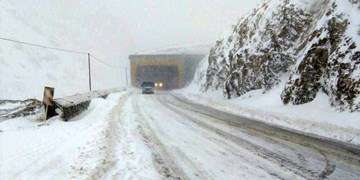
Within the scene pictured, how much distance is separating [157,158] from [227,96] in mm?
21515

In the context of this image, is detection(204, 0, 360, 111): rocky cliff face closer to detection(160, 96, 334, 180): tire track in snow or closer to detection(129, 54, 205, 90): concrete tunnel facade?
detection(160, 96, 334, 180): tire track in snow

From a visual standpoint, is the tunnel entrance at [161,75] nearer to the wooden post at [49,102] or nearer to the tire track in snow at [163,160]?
the wooden post at [49,102]

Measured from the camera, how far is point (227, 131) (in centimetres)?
1229

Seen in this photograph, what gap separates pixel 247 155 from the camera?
27.4 ft

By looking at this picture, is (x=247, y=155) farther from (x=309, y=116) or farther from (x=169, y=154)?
(x=309, y=116)

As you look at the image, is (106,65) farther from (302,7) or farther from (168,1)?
(168,1)

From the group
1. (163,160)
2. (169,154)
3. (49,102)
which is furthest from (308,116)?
(49,102)

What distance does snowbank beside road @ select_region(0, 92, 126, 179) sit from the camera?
673 centimetres

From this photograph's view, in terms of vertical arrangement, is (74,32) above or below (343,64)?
above

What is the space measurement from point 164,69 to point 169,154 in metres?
58.8

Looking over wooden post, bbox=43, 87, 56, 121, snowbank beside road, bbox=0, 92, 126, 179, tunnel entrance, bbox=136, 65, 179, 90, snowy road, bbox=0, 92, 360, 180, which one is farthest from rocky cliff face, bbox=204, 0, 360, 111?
tunnel entrance, bbox=136, 65, 179, 90

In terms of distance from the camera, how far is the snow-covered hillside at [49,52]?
1727 inches

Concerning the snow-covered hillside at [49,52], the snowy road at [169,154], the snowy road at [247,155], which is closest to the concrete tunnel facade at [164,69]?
the snow-covered hillside at [49,52]

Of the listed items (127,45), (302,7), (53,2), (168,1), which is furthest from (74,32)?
(168,1)
